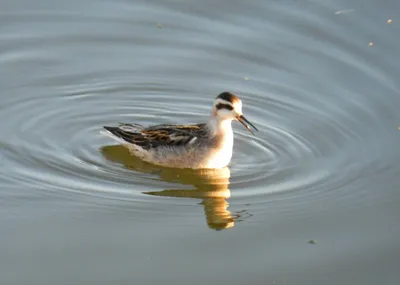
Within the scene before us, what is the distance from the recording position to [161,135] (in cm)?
1563

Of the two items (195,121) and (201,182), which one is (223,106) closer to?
(201,182)

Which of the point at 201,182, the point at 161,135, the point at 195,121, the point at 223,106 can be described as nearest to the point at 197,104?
the point at 195,121

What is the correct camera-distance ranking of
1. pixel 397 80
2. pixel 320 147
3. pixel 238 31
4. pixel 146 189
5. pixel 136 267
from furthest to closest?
pixel 238 31
pixel 397 80
pixel 320 147
pixel 146 189
pixel 136 267

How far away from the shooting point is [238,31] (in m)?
18.5

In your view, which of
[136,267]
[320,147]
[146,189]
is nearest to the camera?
[136,267]

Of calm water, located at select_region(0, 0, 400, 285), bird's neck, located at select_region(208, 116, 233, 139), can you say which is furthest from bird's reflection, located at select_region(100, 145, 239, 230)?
bird's neck, located at select_region(208, 116, 233, 139)

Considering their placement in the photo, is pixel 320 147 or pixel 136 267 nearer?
pixel 136 267

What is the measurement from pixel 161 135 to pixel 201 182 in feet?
3.57

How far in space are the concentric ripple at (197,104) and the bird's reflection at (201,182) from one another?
0.16 ft

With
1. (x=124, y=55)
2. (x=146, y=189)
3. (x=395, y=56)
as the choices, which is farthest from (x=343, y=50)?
(x=146, y=189)

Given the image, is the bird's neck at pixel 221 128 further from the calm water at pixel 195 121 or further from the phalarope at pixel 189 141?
the calm water at pixel 195 121

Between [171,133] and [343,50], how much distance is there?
390cm

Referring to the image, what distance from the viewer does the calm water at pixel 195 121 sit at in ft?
41.1

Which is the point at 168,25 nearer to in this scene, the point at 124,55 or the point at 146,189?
the point at 124,55
